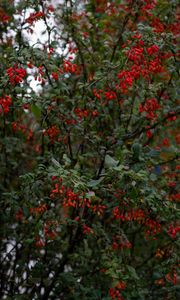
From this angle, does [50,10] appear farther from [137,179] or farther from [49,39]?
[137,179]

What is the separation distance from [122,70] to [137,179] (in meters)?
0.82

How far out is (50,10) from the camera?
3.61 m

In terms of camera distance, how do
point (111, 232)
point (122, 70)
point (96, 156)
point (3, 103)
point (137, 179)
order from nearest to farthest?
point (137, 179) < point (3, 103) < point (122, 70) < point (96, 156) < point (111, 232)

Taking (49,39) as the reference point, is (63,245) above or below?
below

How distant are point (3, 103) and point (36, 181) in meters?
0.56

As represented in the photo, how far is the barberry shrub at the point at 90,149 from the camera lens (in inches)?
112

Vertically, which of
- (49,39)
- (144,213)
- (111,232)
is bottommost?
(111,232)

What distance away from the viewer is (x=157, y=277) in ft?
11.9

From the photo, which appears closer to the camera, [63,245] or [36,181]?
[36,181]

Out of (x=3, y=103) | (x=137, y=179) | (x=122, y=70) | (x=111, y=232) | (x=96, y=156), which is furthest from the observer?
(x=111, y=232)

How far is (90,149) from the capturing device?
3.82 meters

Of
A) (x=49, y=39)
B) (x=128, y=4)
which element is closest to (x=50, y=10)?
(x=49, y=39)

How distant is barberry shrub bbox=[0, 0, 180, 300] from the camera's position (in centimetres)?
285

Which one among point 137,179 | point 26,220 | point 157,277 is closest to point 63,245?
point 26,220
